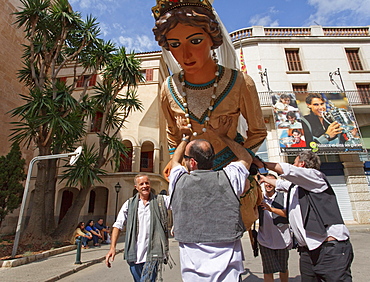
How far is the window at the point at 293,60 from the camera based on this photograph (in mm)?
13695

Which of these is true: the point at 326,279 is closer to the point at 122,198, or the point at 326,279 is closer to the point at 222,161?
the point at 222,161

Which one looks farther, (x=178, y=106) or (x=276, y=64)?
(x=276, y=64)

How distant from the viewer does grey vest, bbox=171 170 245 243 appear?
52.7 inches

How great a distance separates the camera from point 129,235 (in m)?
2.66

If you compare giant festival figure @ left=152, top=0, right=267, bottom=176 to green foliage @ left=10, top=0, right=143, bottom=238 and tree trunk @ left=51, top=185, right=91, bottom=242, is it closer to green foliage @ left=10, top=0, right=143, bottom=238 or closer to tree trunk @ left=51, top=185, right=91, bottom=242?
green foliage @ left=10, top=0, right=143, bottom=238

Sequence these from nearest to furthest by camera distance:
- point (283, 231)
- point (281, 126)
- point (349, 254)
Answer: point (349, 254), point (283, 231), point (281, 126)

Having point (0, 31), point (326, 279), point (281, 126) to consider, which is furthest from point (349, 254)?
point (0, 31)

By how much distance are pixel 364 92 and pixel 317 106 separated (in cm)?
348

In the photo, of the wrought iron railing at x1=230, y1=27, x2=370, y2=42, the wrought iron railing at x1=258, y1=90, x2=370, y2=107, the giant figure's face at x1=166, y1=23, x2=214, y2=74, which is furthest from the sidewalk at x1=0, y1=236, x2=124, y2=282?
the wrought iron railing at x1=230, y1=27, x2=370, y2=42

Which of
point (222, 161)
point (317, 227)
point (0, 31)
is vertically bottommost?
point (317, 227)

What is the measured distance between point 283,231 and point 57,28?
10545 millimetres

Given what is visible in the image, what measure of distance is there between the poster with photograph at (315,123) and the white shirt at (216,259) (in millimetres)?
10338

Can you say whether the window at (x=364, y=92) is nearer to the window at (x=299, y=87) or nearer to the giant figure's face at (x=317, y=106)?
the giant figure's face at (x=317, y=106)

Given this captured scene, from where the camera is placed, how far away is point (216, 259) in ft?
4.41
